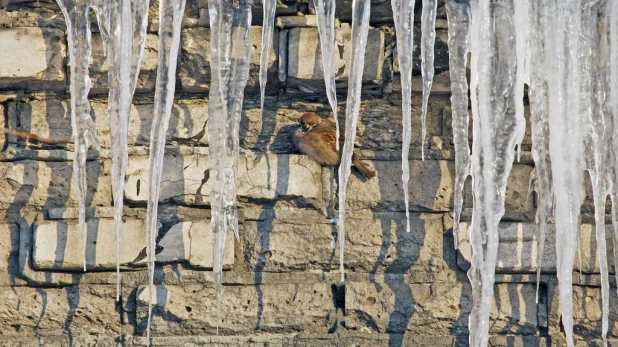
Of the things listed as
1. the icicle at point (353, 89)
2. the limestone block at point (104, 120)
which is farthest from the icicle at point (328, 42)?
the limestone block at point (104, 120)

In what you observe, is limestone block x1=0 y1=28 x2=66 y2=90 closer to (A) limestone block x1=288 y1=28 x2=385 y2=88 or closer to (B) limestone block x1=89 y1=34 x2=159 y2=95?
(B) limestone block x1=89 y1=34 x2=159 y2=95

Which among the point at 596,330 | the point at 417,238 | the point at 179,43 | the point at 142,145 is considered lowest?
the point at 596,330

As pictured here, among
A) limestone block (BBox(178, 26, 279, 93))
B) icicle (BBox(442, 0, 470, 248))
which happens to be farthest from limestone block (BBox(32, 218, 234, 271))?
icicle (BBox(442, 0, 470, 248))

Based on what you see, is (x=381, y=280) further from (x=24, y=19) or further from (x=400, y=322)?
(x=24, y=19)

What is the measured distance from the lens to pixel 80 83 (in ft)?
16.6

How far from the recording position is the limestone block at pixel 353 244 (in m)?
5.16

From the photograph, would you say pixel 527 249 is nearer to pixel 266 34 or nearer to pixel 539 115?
pixel 539 115

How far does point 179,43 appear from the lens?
16.6 feet

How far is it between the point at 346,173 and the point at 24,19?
1613 mm

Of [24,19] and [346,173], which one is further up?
[24,19]

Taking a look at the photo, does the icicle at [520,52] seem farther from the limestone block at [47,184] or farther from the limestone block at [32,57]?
the limestone block at [32,57]

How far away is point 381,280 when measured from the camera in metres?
5.16

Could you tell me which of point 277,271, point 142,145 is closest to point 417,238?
point 277,271

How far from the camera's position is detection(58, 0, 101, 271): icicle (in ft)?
16.4
